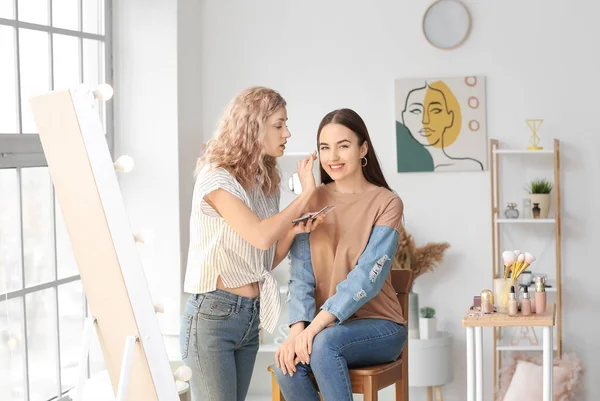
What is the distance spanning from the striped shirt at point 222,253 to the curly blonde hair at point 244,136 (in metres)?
0.04

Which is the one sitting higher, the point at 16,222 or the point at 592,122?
the point at 592,122

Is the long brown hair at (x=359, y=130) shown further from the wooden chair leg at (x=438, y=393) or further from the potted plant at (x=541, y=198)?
the wooden chair leg at (x=438, y=393)

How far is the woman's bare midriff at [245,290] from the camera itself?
100 inches

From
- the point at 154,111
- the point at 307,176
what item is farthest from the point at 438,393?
the point at 307,176

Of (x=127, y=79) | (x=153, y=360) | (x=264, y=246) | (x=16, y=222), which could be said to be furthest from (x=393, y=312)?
(x=127, y=79)

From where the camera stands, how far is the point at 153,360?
1823mm

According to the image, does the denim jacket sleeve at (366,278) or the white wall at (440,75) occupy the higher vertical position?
the white wall at (440,75)

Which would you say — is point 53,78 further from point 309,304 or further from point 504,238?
point 504,238

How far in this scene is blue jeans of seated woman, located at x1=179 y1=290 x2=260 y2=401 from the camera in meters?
2.50

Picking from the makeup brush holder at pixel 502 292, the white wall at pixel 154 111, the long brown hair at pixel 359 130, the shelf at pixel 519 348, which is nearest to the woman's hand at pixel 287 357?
the long brown hair at pixel 359 130

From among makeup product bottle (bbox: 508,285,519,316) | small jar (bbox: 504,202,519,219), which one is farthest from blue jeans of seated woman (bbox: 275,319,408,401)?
small jar (bbox: 504,202,519,219)

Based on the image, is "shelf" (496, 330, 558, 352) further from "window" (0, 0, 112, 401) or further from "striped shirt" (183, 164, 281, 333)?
"striped shirt" (183, 164, 281, 333)

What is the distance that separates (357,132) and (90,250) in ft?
3.88

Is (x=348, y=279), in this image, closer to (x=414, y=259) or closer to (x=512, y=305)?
(x=512, y=305)
